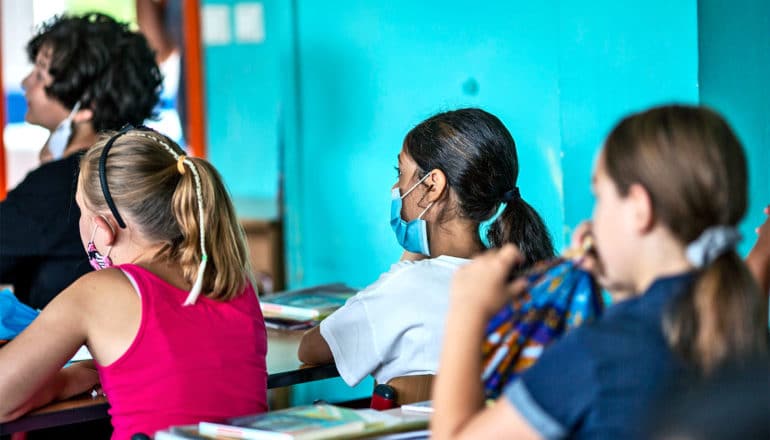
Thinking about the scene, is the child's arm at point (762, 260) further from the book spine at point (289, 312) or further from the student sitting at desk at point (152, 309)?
the book spine at point (289, 312)

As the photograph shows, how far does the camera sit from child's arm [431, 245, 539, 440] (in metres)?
1.31

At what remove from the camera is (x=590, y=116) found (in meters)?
2.71

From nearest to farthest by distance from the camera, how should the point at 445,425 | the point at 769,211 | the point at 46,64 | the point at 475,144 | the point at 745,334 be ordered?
the point at 745,334 → the point at 445,425 → the point at 769,211 → the point at 475,144 → the point at 46,64

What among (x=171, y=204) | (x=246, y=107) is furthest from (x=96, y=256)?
(x=246, y=107)

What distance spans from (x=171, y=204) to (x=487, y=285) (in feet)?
2.60

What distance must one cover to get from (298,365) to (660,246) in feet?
3.65

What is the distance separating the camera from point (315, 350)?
219cm

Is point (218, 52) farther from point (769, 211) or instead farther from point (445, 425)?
point (445, 425)

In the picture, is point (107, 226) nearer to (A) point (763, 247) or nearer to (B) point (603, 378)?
(B) point (603, 378)

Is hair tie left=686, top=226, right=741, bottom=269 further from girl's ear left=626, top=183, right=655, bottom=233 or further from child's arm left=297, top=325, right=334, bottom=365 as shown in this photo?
child's arm left=297, top=325, right=334, bottom=365

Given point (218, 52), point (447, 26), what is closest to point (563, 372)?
Result: point (447, 26)

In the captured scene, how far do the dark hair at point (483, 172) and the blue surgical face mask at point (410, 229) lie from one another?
0.05m

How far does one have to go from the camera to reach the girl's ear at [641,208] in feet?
4.09

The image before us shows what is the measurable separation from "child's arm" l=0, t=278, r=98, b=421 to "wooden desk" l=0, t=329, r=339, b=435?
43 mm
